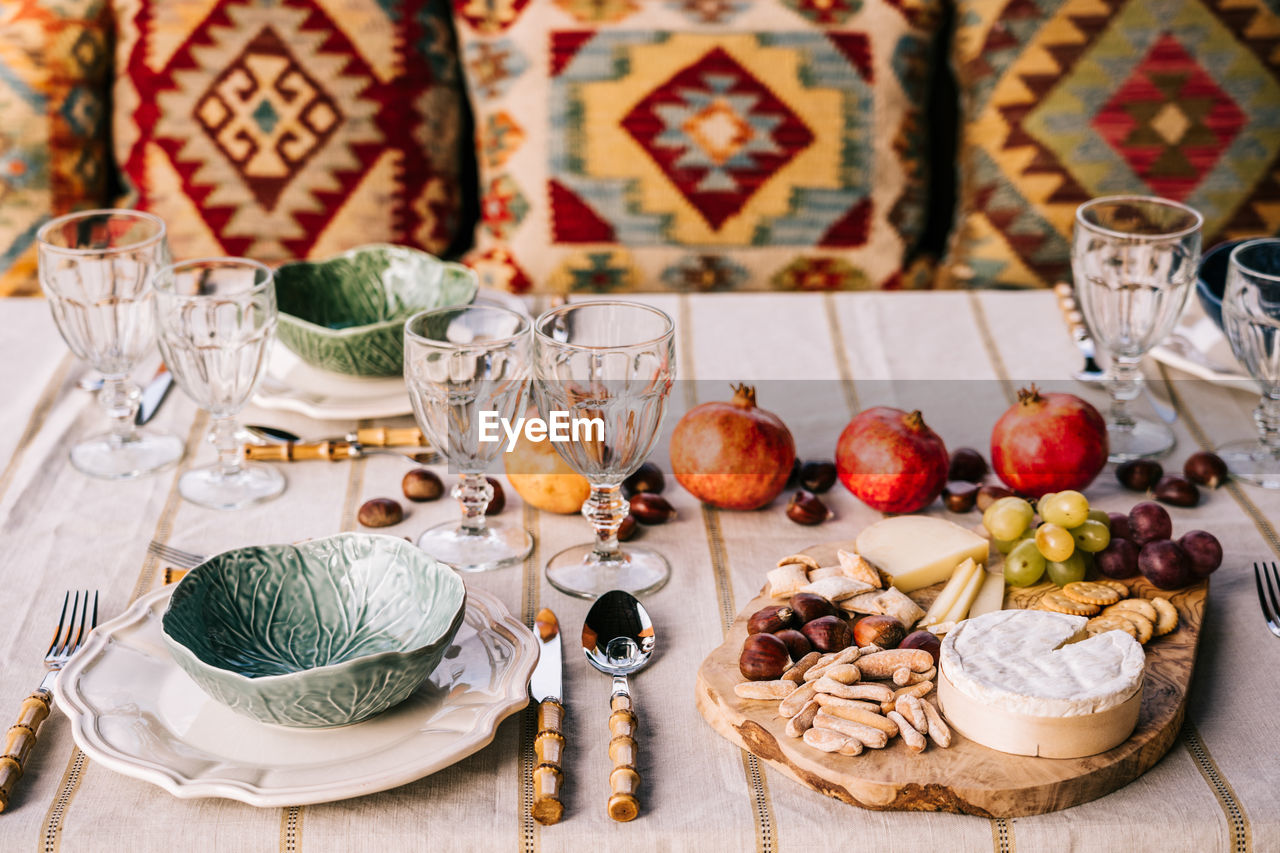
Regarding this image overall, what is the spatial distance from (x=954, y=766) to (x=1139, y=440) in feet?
1.96

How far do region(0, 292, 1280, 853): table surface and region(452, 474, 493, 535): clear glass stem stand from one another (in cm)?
5

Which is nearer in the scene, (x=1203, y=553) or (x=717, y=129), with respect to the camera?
(x=1203, y=553)

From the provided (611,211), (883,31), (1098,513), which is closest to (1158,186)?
(883,31)

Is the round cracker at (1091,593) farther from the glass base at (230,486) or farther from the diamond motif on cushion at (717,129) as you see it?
the diamond motif on cushion at (717,129)

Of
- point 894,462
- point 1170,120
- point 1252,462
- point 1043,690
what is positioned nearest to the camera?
point 1043,690

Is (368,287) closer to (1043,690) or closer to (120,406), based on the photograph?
(120,406)

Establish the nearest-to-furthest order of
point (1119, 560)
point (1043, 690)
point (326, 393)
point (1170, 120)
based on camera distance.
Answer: point (1043, 690) < point (1119, 560) < point (326, 393) < point (1170, 120)

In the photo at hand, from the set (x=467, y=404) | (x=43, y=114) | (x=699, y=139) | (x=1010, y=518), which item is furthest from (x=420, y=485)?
(x=43, y=114)

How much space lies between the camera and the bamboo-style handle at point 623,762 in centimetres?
69

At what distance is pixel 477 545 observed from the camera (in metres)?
1.01

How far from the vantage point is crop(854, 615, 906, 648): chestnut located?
82 centimetres

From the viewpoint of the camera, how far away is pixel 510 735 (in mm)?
772

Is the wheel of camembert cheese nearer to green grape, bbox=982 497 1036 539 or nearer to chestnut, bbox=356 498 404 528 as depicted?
green grape, bbox=982 497 1036 539

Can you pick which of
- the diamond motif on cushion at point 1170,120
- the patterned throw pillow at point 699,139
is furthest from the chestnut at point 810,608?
the diamond motif on cushion at point 1170,120
